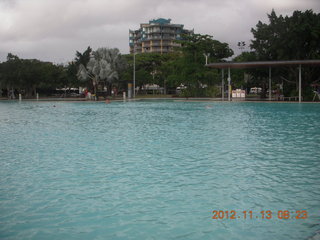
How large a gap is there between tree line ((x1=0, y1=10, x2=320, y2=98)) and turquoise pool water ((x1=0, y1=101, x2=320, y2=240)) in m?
33.2

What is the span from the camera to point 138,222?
17.3 ft

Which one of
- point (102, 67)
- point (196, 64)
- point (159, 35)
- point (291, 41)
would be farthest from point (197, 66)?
point (159, 35)

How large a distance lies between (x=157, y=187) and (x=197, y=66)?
46339 mm

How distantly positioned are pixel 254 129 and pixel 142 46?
408ft

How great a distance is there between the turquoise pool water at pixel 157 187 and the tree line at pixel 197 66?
3319cm

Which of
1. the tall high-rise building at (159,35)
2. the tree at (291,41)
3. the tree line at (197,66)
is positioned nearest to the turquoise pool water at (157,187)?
the tree at (291,41)

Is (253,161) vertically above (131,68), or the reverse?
(131,68)

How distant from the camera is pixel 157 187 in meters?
6.93

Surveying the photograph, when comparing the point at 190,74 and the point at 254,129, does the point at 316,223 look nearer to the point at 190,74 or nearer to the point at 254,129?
the point at 254,129

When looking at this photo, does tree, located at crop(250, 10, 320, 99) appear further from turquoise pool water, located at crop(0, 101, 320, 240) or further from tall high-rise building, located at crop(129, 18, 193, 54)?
tall high-rise building, located at crop(129, 18, 193, 54)

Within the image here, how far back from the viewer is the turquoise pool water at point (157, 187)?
5004mm

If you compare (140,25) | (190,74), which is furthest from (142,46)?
(190,74)

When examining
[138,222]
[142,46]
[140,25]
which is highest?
[140,25]

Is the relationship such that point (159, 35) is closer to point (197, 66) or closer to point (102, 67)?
point (102, 67)
